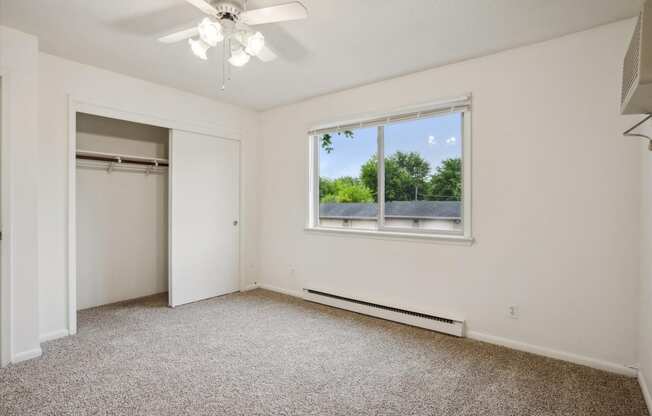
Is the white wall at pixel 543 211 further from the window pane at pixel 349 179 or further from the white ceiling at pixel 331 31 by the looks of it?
the window pane at pixel 349 179

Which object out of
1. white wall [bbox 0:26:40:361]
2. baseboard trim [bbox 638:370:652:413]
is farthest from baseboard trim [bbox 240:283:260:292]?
baseboard trim [bbox 638:370:652:413]

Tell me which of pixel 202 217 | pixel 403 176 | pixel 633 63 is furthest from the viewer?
pixel 202 217

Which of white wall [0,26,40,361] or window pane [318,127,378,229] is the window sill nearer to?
window pane [318,127,378,229]

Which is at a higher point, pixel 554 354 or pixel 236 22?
pixel 236 22

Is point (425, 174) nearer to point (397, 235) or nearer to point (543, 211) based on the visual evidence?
point (397, 235)

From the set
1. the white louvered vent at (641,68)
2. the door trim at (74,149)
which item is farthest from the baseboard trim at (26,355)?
the white louvered vent at (641,68)

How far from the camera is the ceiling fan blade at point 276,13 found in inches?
69.3

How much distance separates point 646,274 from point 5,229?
13.9ft

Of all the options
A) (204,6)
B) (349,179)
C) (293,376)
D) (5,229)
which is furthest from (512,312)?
(5,229)

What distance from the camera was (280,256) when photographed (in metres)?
4.34

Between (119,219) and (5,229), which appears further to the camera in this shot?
(119,219)

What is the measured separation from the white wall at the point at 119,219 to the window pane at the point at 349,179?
2.09 metres

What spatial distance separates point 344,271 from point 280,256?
1.02 m

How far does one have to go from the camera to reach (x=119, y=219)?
12.9 feet
